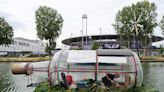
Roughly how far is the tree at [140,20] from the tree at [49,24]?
16.9m

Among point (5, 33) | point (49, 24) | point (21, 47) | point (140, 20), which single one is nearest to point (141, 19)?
point (140, 20)

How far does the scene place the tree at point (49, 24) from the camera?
93.8 metres

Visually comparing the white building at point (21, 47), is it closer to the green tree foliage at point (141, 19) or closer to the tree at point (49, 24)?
the tree at point (49, 24)

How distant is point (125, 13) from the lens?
312 feet

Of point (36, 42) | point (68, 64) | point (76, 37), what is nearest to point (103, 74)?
point (68, 64)

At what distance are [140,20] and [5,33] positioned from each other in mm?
39635

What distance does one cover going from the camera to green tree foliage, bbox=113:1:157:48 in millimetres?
92938

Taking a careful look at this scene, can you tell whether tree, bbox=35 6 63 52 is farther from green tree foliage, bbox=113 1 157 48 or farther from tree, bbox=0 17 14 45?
green tree foliage, bbox=113 1 157 48

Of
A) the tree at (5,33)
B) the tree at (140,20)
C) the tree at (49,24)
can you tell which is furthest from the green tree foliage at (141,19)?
the tree at (5,33)

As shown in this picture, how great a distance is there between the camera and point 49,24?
94125mm

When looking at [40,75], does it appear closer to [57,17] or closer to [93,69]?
[93,69]

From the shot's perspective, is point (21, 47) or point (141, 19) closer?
point (141, 19)

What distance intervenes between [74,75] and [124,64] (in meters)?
2.77

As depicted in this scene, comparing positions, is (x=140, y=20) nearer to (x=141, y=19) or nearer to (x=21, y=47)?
(x=141, y=19)
